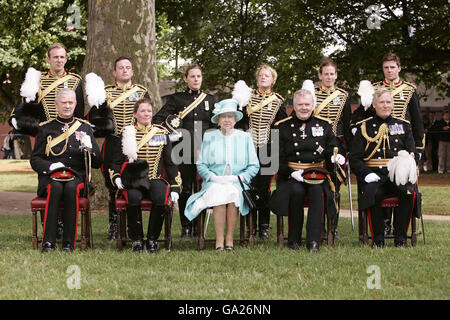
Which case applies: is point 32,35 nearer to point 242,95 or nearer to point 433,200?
point 433,200

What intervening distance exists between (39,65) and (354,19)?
1355 centimetres

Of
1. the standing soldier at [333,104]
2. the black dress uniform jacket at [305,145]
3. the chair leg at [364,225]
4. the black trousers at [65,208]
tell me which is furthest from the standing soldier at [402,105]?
the black trousers at [65,208]

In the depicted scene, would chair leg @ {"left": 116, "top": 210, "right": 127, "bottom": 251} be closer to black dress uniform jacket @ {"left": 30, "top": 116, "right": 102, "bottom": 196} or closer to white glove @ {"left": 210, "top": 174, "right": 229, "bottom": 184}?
black dress uniform jacket @ {"left": 30, "top": 116, "right": 102, "bottom": 196}

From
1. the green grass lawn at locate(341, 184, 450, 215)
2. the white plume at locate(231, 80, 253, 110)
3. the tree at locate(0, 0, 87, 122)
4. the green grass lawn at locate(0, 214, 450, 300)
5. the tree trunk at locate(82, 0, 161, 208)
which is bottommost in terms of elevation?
the green grass lawn at locate(341, 184, 450, 215)

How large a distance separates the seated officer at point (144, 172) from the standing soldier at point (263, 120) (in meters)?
1.21

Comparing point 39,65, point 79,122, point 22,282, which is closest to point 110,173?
point 79,122

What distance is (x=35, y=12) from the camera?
788 inches

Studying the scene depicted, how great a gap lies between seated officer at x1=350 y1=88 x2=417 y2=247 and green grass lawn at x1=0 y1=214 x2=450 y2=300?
0.37 m

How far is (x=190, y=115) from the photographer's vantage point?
8.79 meters

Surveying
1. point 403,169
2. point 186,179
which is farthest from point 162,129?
point 403,169

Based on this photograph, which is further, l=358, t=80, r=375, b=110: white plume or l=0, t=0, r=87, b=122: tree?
l=0, t=0, r=87, b=122: tree

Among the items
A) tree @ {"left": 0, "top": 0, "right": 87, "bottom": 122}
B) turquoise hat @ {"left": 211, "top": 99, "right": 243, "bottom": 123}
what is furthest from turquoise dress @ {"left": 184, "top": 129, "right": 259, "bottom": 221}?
tree @ {"left": 0, "top": 0, "right": 87, "bottom": 122}

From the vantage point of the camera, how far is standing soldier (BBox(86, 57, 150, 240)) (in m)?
8.00
